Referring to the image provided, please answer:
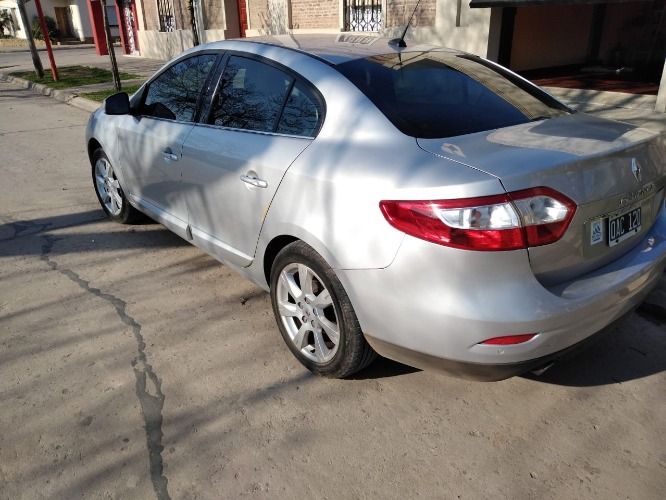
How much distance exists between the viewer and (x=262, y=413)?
8.98 feet

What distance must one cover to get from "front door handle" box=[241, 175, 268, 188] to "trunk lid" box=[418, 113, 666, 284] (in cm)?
88

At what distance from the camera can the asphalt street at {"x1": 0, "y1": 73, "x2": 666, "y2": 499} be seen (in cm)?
234

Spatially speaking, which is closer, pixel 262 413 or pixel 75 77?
pixel 262 413

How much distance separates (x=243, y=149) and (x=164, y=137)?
0.98 meters

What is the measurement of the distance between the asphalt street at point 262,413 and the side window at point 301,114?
123 centimetres

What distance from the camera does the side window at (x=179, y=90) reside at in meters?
3.71

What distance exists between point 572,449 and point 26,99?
15.6 m

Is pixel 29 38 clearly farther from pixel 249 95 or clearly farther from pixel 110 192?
pixel 249 95

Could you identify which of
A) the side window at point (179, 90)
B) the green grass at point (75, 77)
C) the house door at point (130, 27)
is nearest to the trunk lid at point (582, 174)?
the side window at point (179, 90)

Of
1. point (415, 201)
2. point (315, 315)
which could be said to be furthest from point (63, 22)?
point (415, 201)

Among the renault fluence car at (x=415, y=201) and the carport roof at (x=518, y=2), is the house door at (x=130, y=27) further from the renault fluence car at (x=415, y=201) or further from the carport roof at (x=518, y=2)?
the renault fluence car at (x=415, y=201)

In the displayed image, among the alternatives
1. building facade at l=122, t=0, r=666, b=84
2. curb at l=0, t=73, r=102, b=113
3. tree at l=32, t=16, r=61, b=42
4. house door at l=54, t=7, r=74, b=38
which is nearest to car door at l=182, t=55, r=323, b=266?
building facade at l=122, t=0, r=666, b=84

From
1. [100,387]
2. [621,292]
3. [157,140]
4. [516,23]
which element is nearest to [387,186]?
[621,292]

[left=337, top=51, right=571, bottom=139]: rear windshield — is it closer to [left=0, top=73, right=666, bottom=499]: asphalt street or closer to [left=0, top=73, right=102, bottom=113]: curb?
[left=0, top=73, right=666, bottom=499]: asphalt street
